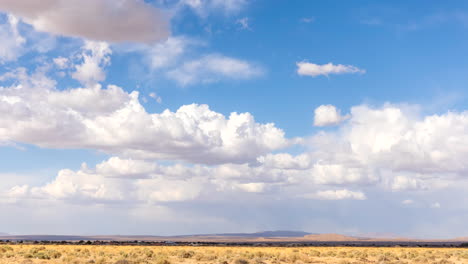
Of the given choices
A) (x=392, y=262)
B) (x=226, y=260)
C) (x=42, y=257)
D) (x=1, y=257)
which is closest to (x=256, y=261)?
(x=226, y=260)

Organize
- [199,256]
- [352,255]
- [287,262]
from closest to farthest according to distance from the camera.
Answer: [287,262] → [199,256] → [352,255]

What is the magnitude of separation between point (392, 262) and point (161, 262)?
2091 cm

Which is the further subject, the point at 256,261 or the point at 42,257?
the point at 42,257

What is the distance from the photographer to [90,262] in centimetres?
4469

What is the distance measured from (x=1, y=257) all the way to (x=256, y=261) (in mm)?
24463

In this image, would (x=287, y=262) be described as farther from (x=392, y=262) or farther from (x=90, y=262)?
(x=90, y=262)

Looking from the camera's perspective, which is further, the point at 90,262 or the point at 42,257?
the point at 42,257

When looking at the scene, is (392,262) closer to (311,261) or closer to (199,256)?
(311,261)

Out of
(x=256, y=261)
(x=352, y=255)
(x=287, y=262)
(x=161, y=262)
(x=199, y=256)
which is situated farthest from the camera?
(x=352, y=255)

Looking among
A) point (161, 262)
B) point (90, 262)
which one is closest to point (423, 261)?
point (161, 262)

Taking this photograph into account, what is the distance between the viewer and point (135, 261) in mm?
44156

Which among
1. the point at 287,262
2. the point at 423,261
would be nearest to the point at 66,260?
the point at 287,262

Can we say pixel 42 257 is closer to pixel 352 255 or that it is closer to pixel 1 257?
pixel 1 257

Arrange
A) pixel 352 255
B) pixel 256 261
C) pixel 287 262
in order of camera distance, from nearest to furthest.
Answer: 1. pixel 256 261
2. pixel 287 262
3. pixel 352 255
